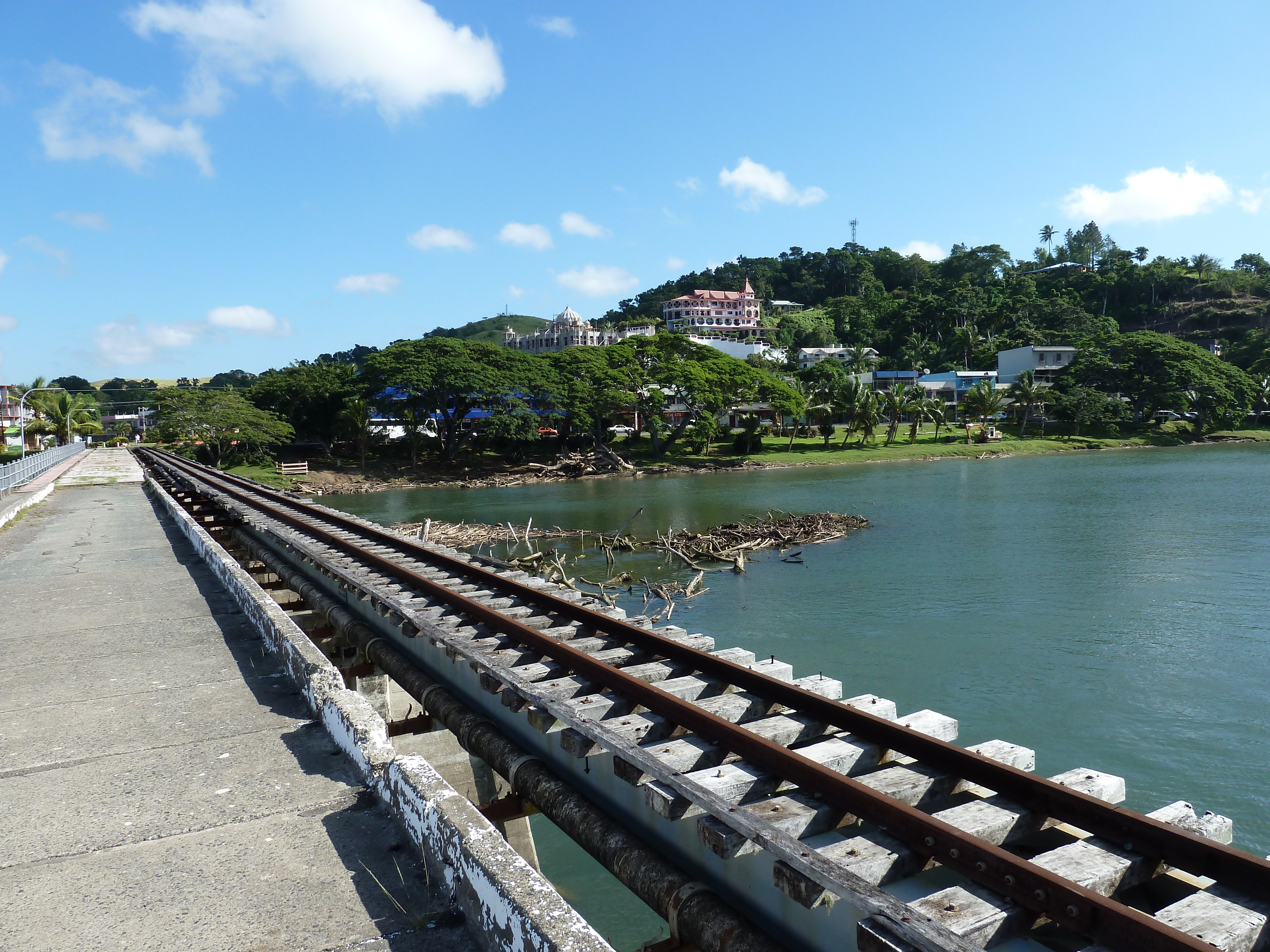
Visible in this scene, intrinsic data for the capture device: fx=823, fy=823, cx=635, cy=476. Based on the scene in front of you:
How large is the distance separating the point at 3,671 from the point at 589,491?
3908cm

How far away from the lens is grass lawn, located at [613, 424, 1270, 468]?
62.6 metres

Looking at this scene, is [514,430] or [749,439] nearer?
[514,430]

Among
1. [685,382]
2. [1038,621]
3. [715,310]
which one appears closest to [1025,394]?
[685,382]

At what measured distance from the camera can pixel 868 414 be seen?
67.5 metres

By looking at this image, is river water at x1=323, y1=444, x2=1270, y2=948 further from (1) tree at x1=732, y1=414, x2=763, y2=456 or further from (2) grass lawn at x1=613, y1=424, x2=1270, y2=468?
(1) tree at x1=732, y1=414, x2=763, y2=456

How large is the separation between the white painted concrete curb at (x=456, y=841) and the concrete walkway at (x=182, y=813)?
14 cm

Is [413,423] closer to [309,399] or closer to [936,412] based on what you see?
[309,399]

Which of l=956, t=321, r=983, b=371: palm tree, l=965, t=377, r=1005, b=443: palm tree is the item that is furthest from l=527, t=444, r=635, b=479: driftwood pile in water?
l=956, t=321, r=983, b=371: palm tree

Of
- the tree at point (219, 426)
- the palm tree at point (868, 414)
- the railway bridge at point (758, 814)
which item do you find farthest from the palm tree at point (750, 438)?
the railway bridge at point (758, 814)

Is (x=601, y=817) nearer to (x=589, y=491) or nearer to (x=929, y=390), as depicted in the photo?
(x=589, y=491)

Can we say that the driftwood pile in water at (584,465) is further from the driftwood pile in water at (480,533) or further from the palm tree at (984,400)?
the palm tree at (984,400)

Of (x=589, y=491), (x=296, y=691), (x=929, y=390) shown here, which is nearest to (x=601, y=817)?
(x=296, y=691)

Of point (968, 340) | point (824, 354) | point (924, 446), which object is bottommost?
point (924, 446)

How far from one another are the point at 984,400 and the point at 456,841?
7641cm
